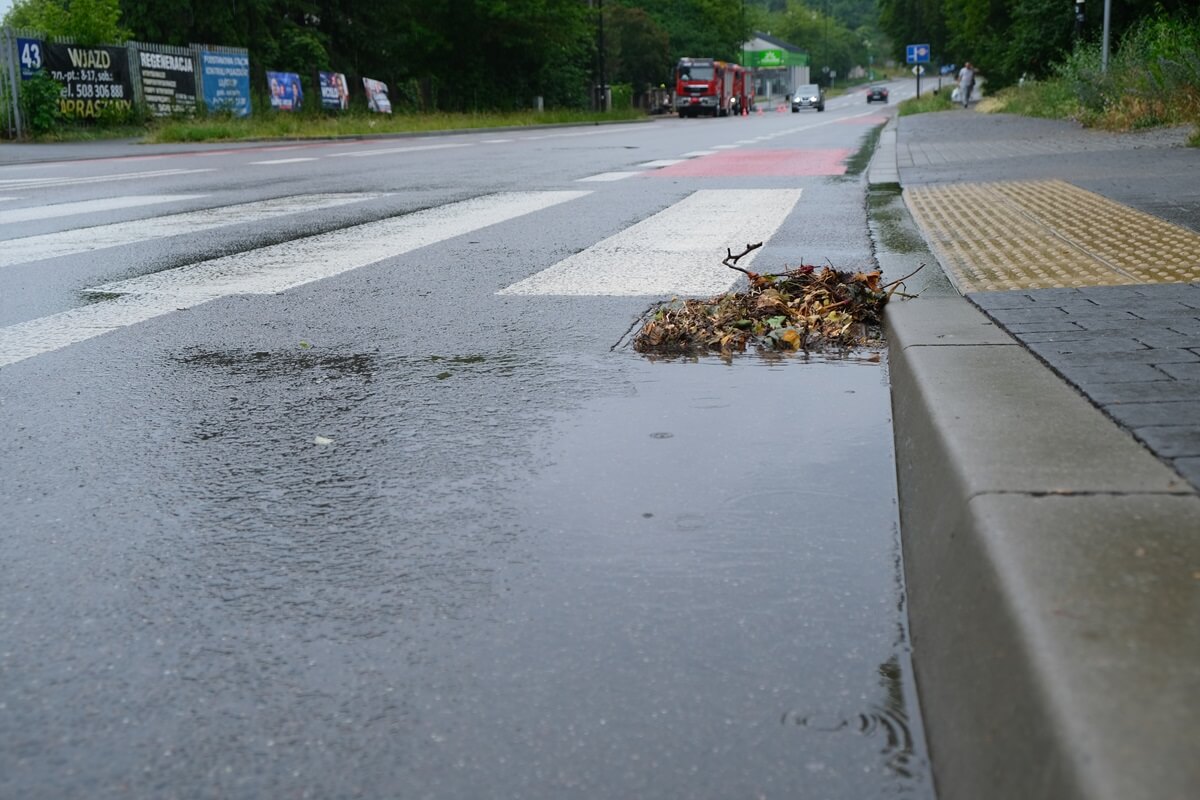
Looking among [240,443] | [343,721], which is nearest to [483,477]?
[240,443]

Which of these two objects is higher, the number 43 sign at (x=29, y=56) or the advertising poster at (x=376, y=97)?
the number 43 sign at (x=29, y=56)

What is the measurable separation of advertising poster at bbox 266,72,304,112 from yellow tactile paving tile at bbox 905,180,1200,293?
30.2 meters

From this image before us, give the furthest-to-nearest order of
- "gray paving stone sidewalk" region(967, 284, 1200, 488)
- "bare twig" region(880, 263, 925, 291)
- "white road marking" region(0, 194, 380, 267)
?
"white road marking" region(0, 194, 380, 267)
"bare twig" region(880, 263, 925, 291)
"gray paving stone sidewalk" region(967, 284, 1200, 488)

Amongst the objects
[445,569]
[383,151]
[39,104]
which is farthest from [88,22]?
[445,569]

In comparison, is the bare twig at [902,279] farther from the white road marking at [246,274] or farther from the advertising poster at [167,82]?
the advertising poster at [167,82]

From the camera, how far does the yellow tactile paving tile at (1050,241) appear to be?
4863 millimetres

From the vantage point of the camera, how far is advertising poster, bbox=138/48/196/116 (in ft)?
98.5

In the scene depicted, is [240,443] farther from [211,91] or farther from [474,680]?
[211,91]

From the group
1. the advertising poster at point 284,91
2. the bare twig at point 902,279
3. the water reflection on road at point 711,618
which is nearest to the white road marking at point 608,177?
the bare twig at point 902,279

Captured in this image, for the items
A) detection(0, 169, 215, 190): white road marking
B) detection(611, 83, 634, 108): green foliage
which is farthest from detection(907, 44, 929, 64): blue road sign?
detection(0, 169, 215, 190): white road marking

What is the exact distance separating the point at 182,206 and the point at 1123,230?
7.17 m

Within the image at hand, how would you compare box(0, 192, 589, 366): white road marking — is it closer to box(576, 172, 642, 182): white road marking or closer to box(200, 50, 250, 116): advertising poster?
box(576, 172, 642, 182): white road marking

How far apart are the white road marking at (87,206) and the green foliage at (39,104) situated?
15.2 meters

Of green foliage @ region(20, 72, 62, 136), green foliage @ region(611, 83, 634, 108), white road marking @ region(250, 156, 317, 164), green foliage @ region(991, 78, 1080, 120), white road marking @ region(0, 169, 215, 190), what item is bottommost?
white road marking @ region(0, 169, 215, 190)
